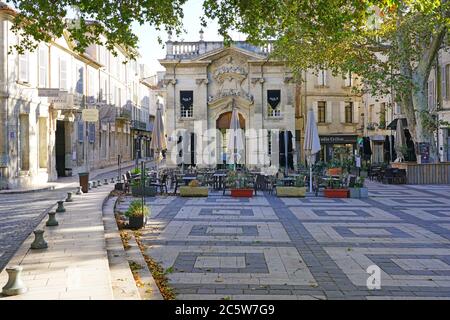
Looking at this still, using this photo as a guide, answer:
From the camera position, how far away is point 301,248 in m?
8.84

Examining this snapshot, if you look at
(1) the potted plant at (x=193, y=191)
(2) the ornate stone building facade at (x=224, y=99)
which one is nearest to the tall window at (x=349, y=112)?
(2) the ornate stone building facade at (x=224, y=99)

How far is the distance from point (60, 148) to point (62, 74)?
14.5 ft

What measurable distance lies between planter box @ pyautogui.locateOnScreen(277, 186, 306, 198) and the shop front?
20.6 metres


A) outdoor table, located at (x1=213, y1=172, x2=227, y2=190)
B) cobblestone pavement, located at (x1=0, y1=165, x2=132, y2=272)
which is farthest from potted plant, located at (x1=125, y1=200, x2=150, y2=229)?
outdoor table, located at (x1=213, y1=172, x2=227, y2=190)

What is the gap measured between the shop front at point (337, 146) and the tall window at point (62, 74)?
18.7 meters

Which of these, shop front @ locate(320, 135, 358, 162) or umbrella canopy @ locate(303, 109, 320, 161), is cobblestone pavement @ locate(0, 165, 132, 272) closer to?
umbrella canopy @ locate(303, 109, 320, 161)

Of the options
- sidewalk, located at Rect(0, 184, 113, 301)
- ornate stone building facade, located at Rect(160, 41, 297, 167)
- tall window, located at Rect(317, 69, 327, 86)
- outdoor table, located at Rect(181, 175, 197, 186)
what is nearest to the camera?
sidewalk, located at Rect(0, 184, 113, 301)

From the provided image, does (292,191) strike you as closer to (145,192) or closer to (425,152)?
(145,192)

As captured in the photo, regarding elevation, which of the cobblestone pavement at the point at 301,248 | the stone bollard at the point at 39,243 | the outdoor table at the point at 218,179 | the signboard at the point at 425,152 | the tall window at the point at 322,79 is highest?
the tall window at the point at 322,79

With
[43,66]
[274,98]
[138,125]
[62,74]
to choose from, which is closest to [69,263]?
[43,66]

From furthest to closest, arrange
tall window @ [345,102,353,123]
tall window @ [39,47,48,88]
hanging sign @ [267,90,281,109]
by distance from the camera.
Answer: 1. tall window @ [345,102,353,123]
2. hanging sign @ [267,90,281,109]
3. tall window @ [39,47,48,88]

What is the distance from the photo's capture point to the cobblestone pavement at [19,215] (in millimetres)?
9102

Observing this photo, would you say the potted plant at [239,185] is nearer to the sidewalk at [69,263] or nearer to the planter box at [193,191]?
the planter box at [193,191]

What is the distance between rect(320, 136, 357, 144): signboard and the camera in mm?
37469
